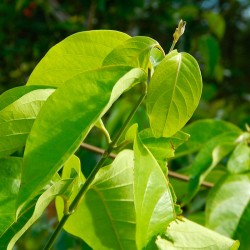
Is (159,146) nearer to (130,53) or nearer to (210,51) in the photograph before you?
(130,53)

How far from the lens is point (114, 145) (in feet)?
2.15

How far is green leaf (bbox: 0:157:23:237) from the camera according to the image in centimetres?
65

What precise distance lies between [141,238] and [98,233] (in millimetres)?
153

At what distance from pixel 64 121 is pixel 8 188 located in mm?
167

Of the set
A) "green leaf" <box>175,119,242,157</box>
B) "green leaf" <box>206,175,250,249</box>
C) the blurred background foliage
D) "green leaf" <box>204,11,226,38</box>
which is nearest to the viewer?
"green leaf" <box>206,175,250,249</box>

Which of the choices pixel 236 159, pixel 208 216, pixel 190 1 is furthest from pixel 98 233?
pixel 190 1

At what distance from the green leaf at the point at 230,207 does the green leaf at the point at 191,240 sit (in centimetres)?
31

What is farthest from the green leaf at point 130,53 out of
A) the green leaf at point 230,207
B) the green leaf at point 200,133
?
the green leaf at point 200,133

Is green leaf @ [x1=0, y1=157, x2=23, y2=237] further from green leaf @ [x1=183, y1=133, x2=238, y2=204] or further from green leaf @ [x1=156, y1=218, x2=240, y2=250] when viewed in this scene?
green leaf @ [x1=183, y1=133, x2=238, y2=204]

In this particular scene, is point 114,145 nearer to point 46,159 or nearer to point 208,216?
point 46,159

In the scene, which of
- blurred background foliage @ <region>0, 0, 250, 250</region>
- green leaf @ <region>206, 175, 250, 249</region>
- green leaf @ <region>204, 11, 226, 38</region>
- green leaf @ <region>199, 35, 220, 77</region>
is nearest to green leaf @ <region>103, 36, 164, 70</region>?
green leaf @ <region>206, 175, 250, 249</region>

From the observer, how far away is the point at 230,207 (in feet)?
3.18

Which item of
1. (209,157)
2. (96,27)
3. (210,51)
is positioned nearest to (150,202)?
(209,157)

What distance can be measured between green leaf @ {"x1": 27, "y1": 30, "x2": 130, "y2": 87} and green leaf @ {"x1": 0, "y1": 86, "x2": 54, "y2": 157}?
34 millimetres
